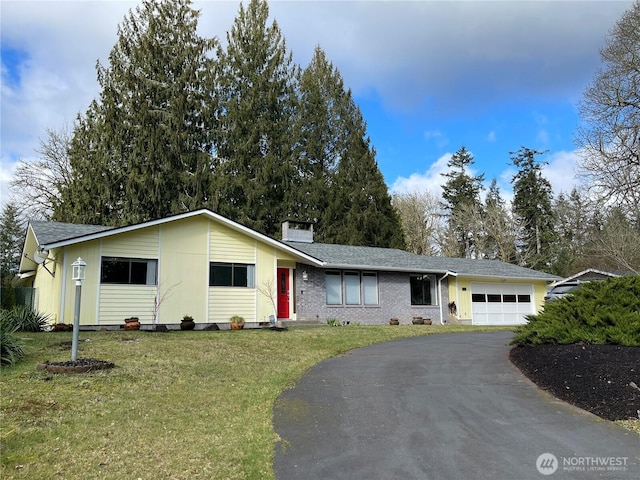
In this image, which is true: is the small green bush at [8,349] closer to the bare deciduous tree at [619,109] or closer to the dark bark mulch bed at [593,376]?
the dark bark mulch bed at [593,376]

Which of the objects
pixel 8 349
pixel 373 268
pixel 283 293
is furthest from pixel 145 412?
pixel 373 268

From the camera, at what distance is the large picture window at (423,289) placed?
2206cm

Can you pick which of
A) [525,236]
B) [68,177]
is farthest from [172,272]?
[525,236]

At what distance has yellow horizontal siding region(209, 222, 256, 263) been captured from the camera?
1733 centimetres

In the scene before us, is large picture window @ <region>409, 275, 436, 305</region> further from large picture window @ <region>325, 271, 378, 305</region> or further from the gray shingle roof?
the gray shingle roof

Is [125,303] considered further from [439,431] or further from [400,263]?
[439,431]

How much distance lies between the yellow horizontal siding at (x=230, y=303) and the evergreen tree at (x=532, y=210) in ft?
97.6

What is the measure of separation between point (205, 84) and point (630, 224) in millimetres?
25150

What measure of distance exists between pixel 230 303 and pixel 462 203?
31589 mm

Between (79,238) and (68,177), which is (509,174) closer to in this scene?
(68,177)

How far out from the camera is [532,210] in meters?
44.9

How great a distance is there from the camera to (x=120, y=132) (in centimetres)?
2794

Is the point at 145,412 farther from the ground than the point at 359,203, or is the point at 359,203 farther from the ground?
the point at 359,203

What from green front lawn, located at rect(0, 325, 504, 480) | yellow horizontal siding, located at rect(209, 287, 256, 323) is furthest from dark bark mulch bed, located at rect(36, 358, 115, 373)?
yellow horizontal siding, located at rect(209, 287, 256, 323)
